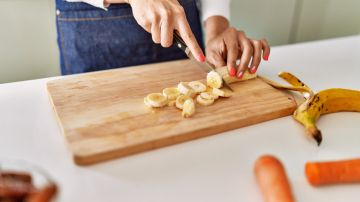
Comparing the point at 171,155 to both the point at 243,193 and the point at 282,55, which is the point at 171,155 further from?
the point at 282,55

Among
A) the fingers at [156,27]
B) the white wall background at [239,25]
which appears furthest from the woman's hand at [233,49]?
the white wall background at [239,25]

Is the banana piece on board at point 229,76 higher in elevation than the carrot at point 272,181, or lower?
higher

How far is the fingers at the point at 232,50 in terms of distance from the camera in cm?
97

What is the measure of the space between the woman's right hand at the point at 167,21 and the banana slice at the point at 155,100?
143mm

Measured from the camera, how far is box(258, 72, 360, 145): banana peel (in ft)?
2.73

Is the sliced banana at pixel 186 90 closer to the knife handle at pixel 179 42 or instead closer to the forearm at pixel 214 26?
the knife handle at pixel 179 42

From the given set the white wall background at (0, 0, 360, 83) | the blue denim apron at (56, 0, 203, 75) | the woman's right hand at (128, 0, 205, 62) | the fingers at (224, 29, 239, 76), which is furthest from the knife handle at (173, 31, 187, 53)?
the white wall background at (0, 0, 360, 83)

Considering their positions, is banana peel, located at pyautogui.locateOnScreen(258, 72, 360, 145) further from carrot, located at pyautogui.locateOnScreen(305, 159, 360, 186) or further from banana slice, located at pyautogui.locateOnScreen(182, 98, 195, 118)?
banana slice, located at pyautogui.locateOnScreen(182, 98, 195, 118)

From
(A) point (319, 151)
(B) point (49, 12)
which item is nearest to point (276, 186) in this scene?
(A) point (319, 151)

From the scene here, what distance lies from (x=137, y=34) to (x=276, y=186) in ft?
2.41

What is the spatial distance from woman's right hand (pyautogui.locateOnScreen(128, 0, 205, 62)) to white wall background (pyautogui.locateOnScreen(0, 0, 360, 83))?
2.18 ft

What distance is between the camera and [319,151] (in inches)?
29.8

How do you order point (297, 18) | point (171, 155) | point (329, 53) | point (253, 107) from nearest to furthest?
point (171, 155) < point (253, 107) < point (329, 53) < point (297, 18)

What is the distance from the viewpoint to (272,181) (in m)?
0.60
